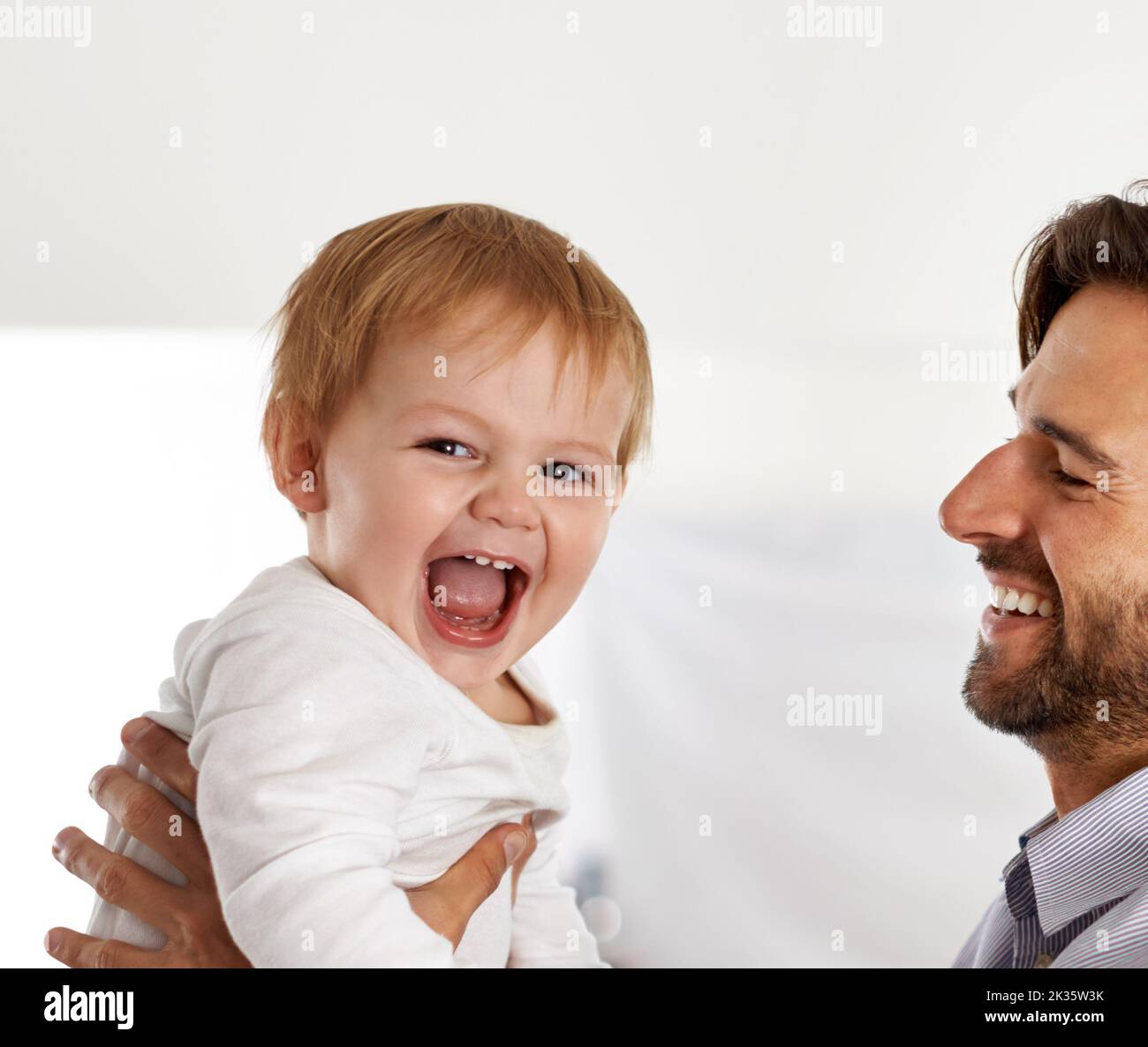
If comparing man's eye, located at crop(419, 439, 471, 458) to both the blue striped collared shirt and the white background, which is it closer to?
the blue striped collared shirt

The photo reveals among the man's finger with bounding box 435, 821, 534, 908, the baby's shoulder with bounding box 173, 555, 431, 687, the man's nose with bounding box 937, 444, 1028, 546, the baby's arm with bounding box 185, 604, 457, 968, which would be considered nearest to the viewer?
the baby's arm with bounding box 185, 604, 457, 968

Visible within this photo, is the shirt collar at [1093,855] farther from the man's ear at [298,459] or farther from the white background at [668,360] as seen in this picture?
the white background at [668,360]

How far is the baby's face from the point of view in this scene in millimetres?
1048

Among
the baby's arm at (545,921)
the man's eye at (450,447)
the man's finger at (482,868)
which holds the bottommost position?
the baby's arm at (545,921)

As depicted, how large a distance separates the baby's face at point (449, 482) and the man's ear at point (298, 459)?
0.01 m

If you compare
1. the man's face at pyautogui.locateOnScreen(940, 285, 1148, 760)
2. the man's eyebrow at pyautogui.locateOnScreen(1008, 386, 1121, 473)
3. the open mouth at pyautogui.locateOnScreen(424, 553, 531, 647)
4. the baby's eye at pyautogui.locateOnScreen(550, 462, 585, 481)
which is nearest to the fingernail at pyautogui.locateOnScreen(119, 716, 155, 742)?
the open mouth at pyautogui.locateOnScreen(424, 553, 531, 647)

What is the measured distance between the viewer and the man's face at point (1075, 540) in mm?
1137

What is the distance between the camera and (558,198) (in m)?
2.35

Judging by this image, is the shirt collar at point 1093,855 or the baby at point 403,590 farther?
the shirt collar at point 1093,855

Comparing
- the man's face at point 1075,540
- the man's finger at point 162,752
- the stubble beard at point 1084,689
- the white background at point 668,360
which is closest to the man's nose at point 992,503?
the man's face at point 1075,540

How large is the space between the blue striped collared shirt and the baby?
0.51 metres

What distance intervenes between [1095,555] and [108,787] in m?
1.10

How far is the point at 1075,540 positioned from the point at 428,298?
2.41 feet

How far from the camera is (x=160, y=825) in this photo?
3.75 feet
